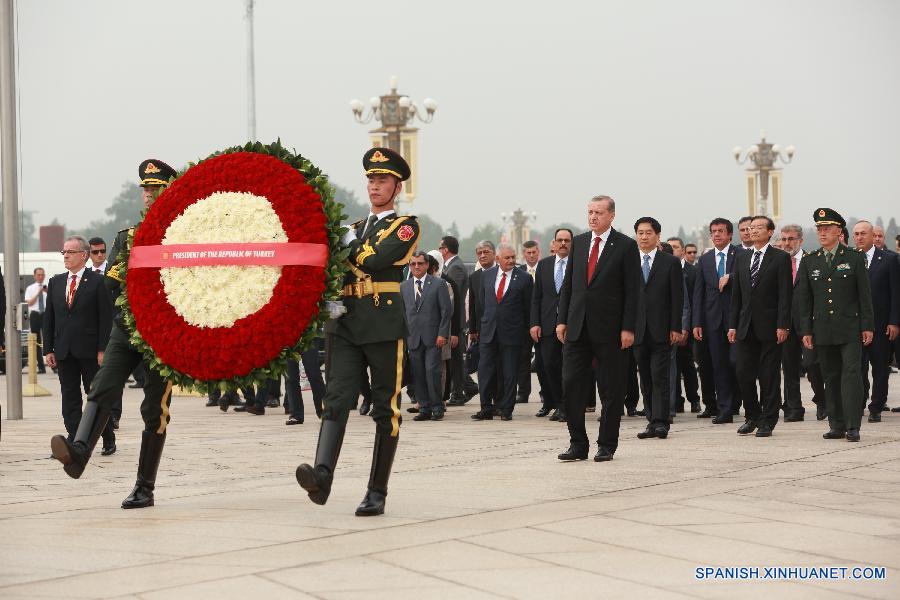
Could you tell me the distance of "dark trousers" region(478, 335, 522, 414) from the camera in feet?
48.9

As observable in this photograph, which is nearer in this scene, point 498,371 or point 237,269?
point 237,269

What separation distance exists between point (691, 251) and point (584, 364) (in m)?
8.25

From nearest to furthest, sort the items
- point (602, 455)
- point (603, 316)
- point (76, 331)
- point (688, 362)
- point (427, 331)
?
1. point (602, 455)
2. point (603, 316)
3. point (76, 331)
4. point (427, 331)
5. point (688, 362)

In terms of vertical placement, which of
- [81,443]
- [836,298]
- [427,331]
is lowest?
[81,443]

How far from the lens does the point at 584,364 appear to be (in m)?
10.5

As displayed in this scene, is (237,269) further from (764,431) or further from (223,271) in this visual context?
(764,431)

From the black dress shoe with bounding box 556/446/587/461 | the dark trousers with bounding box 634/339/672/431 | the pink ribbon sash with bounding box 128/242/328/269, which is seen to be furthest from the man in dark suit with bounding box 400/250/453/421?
the pink ribbon sash with bounding box 128/242/328/269

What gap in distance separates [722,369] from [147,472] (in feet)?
24.9

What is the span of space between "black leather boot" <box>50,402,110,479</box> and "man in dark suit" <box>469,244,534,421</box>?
745cm

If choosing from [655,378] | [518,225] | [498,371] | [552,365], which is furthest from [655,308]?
[518,225]

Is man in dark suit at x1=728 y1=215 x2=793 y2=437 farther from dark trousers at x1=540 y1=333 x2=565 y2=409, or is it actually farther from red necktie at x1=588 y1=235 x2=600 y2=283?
dark trousers at x1=540 y1=333 x2=565 y2=409

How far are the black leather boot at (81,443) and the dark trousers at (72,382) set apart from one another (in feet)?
12.1

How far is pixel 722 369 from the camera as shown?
550 inches

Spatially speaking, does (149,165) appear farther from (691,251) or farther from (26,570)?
(691,251)
